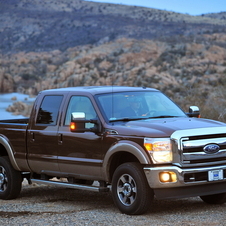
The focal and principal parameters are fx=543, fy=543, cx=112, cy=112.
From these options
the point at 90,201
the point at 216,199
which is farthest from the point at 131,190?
the point at 90,201

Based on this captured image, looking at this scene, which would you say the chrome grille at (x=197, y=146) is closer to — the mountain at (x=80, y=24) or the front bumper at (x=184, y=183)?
the front bumper at (x=184, y=183)

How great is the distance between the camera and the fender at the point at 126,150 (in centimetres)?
698

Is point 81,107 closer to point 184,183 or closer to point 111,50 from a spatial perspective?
point 184,183

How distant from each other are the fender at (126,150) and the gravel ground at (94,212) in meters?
0.64

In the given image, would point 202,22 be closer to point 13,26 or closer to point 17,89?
point 13,26

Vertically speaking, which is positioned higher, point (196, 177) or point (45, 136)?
point (45, 136)

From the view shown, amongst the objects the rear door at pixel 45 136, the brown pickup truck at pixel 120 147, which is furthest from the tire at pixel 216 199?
the rear door at pixel 45 136

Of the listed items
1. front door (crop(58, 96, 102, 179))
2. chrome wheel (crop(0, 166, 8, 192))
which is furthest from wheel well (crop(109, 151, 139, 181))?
chrome wheel (crop(0, 166, 8, 192))

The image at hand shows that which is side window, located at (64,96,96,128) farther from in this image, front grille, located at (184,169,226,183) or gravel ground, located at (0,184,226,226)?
front grille, located at (184,169,226,183)

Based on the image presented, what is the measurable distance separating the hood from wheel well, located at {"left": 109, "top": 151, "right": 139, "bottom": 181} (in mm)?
397

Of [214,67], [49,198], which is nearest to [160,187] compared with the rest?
[49,198]

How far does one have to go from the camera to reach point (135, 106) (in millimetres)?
8203

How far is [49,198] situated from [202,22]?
70.5m

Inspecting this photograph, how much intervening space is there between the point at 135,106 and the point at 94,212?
5.63ft
